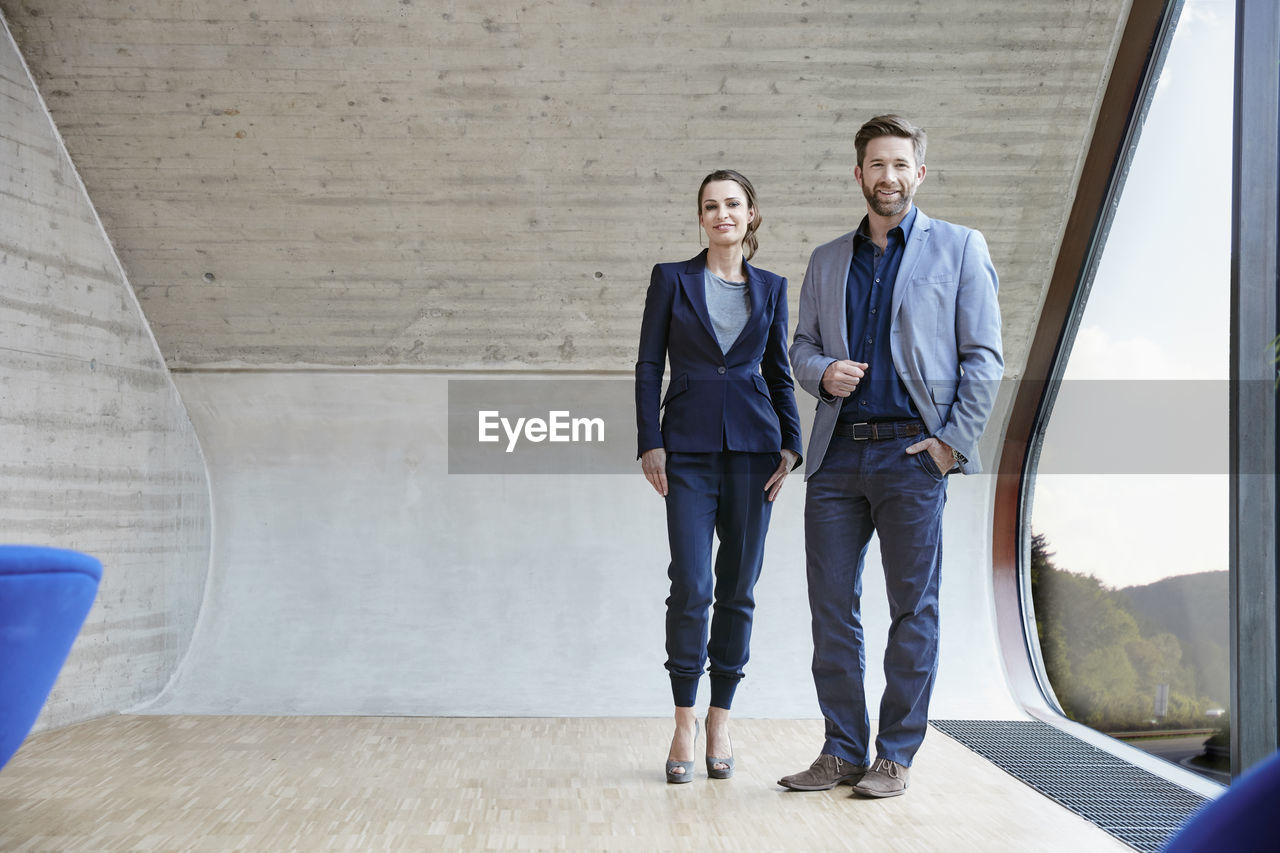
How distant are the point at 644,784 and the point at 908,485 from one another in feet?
3.10

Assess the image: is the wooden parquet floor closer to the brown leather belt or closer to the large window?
the large window

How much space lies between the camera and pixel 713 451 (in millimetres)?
2486

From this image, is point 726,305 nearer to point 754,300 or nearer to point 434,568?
point 754,300

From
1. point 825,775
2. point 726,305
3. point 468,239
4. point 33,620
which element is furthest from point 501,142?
point 33,620

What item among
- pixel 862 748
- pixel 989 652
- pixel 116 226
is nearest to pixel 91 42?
pixel 116 226

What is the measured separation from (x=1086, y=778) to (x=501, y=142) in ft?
8.37

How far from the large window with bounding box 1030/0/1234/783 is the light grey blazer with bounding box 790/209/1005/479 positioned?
66 centimetres

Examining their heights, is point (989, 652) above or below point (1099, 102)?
below

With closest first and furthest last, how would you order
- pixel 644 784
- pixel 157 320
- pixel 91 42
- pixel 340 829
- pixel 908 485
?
pixel 340 829 < pixel 908 485 < pixel 644 784 < pixel 91 42 < pixel 157 320

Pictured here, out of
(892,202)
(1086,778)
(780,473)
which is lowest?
(1086,778)

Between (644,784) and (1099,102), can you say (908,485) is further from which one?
(1099,102)

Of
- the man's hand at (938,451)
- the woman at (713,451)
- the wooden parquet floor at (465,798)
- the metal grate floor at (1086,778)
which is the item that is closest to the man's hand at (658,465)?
the woman at (713,451)

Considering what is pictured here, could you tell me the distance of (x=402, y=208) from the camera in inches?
141

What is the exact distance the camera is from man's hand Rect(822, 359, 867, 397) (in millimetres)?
2301
